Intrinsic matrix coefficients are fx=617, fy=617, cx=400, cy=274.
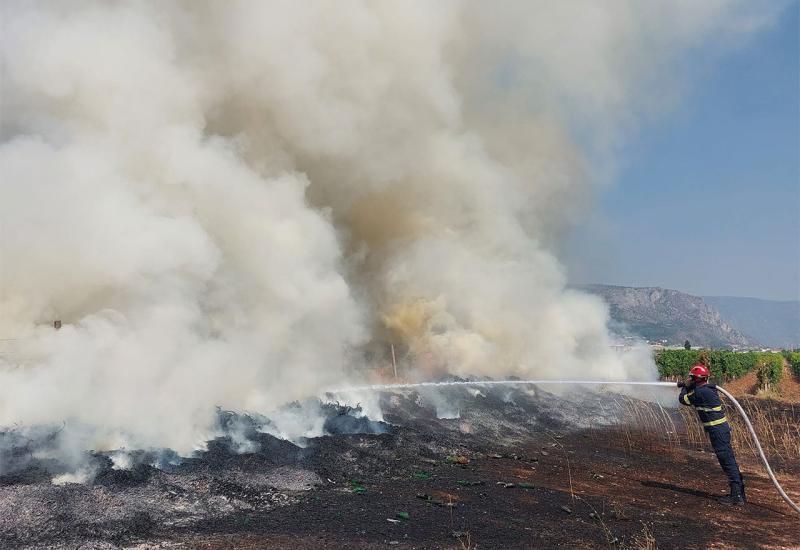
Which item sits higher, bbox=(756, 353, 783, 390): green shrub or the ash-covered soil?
bbox=(756, 353, 783, 390): green shrub

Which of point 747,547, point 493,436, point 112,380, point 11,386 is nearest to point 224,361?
point 112,380

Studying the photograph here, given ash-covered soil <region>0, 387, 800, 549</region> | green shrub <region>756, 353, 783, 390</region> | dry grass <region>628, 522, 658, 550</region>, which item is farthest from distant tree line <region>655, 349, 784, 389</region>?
dry grass <region>628, 522, 658, 550</region>

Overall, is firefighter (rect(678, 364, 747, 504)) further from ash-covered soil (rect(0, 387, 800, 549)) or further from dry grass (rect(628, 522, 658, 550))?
dry grass (rect(628, 522, 658, 550))

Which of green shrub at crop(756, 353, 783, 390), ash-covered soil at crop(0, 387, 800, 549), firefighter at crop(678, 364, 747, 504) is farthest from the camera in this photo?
green shrub at crop(756, 353, 783, 390)

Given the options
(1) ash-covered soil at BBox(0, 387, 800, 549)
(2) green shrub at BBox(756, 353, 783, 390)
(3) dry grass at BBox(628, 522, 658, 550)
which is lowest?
(3) dry grass at BBox(628, 522, 658, 550)

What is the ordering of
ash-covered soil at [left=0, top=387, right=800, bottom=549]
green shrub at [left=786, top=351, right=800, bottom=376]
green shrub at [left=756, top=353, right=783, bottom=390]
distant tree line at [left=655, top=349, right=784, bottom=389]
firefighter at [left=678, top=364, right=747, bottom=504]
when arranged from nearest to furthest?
ash-covered soil at [left=0, top=387, right=800, bottom=549], firefighter at [left=678, top=364, right=747, bottom=504], green shrub at [left=756, top=353, right=783, bottom=390], distant tree line at [left=655, top=349, right=784, bottom=389], green shrub at [left=786, top=351, right=800, bottom=376]

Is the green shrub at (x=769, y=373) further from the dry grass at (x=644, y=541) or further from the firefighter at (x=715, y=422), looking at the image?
the dry grass at (x=644, y=541)

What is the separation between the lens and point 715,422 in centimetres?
885

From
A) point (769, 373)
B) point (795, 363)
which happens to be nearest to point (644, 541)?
point (769, 373)

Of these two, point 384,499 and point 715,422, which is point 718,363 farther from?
point 384,499

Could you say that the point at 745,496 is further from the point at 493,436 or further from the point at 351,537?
the point at 351,537

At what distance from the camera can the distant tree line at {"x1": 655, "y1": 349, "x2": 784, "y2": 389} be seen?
1225 inches

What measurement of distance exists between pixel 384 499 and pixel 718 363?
2916 centimetres

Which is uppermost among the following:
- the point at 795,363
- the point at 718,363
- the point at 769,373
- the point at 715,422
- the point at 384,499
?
the point at 718,363
